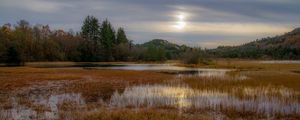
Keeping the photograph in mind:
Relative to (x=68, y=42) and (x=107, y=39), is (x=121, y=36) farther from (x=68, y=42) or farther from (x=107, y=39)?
(x=68, y=42)

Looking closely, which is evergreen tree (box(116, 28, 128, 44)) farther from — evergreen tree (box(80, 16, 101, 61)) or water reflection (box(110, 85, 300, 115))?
water reflection (box(110, 85, 300, 115))

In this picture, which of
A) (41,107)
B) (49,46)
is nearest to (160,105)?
(41,107)

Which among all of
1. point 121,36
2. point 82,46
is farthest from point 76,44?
point 121,36

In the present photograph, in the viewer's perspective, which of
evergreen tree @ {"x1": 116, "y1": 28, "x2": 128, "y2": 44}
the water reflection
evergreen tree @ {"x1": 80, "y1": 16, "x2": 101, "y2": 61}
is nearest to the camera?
the water reflection

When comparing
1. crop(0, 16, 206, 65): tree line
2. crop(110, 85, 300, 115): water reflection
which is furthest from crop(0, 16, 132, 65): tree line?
crop(110, 85, 300, 115): water reflection

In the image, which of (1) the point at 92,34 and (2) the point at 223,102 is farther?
(1) the point at 92,34

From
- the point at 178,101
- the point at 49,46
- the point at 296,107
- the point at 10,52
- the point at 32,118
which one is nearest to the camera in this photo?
the point at 32,118

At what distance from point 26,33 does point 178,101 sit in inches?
4252

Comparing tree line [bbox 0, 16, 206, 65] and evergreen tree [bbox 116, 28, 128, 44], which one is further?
evergreen tree [bbox 116, 28, 128, 44]

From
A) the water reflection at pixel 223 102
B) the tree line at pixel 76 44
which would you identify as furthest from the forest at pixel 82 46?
the water reflection at pixel 223 102

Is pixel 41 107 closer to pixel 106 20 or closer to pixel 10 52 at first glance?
pixel 10 52

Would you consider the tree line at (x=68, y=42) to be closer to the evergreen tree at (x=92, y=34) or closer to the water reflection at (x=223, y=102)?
the evergreen tree at (x=92, y=34)

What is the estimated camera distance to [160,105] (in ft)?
65.6

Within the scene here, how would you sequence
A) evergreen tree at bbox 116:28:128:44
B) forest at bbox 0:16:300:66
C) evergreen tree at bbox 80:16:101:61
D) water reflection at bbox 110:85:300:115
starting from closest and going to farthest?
water reflection at bbox 110:85:300:115, forest at bbox 0:16:300:66, evergreen tree at bbox 80:16:101:61, evergreen tree at bbox 116:28:128:44
